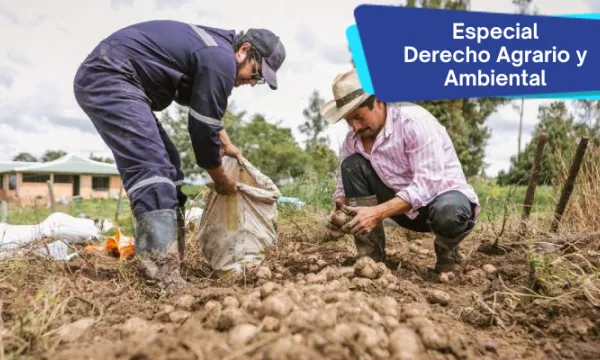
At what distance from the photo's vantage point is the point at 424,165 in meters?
2.76

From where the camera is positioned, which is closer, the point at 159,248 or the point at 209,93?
the point at 159,248

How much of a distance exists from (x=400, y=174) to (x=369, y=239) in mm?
444

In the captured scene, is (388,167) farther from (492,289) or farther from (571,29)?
(571,29)

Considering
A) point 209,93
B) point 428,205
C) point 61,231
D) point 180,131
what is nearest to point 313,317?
point 209,93

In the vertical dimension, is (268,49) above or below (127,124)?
above

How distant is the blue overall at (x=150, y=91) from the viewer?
256cm

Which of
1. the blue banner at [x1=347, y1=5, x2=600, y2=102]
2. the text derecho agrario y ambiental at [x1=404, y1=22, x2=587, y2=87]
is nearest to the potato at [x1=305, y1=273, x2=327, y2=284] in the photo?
the blue banner at [x1=347, y1=5, x2=600, y2=102]

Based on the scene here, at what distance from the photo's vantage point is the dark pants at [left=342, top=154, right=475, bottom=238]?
278 cm

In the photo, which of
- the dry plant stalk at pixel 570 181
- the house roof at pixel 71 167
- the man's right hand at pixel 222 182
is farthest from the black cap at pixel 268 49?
the house roof at pixel 71 167

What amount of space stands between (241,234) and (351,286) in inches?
42.9

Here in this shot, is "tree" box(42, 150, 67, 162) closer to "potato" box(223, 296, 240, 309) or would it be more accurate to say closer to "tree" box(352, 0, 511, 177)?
"tree" box(352, 0, 511, 177)

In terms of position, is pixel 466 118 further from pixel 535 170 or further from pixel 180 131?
pixel 535 170

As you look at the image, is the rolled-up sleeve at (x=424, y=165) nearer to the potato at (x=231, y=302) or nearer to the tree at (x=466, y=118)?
the potato at (x=231, y=302)

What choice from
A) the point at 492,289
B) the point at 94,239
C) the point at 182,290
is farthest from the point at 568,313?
the point at 94,239
